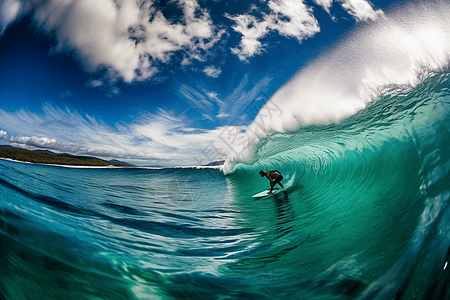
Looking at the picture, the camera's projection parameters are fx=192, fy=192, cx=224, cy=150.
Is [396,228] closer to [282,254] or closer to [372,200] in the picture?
[282,254]

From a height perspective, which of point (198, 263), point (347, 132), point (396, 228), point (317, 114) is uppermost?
point (317, 114)

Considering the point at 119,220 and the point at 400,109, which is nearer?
the point at 119,220

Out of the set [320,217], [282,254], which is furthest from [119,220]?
[320,217]

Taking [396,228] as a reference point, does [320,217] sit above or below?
below

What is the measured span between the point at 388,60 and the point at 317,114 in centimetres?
165

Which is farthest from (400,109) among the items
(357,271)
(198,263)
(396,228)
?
(198,263)

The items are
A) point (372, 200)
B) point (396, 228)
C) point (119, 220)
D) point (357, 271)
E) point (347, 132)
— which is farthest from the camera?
point (347, 132)

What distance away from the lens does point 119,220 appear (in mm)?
2465

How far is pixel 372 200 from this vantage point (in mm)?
2791

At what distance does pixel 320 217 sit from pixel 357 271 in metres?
1.58

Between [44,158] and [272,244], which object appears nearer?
[272,244]

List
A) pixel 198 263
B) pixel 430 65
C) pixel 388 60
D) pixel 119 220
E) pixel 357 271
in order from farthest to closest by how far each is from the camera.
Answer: pixel 388 60 → pixel 430 65 → pixel 119 220 → pixel 198 263 → pixel 357 271

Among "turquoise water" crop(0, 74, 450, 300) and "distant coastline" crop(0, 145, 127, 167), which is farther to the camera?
"distant coastline" crop(0, 145, 127, 167)

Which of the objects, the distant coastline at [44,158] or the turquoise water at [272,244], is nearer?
the turquoise water at [272,244]
